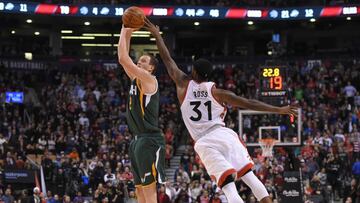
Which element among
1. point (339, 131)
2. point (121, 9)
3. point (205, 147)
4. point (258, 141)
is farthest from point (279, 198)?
A: point (121, 9)

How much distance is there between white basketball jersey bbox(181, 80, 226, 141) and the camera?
941 centimetres

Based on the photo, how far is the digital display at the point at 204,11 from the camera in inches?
1479

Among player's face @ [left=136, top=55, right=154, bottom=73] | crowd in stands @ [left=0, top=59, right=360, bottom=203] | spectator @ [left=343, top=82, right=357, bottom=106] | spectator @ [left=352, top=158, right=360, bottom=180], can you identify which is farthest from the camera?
spectator @ [left=343, top=82, right=357, bottom=106]

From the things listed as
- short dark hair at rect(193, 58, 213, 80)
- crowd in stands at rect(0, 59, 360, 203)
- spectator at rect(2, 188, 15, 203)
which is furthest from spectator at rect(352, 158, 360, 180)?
short dark hair at rect(193, 58, 213, 80)

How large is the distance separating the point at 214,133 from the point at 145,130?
1.01m

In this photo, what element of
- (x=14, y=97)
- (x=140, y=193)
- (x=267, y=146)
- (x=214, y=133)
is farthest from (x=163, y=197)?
(x=14, y=97)

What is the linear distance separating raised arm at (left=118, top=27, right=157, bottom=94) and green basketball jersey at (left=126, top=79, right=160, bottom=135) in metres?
0.11

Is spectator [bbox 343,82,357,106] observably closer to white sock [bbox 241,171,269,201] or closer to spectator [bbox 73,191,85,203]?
spectator [bbox 73,191,85,203]

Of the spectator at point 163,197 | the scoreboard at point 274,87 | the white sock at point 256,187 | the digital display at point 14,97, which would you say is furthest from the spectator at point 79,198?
the white sock at point 256,187

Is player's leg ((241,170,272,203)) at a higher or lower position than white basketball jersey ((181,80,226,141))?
lower

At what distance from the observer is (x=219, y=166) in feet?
30.5

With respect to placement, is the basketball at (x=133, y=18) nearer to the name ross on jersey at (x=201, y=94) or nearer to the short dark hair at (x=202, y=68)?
the short dark hair at (x=202, y=68)

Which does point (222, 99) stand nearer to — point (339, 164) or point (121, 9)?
point (339, 164)

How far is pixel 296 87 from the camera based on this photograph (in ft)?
113
